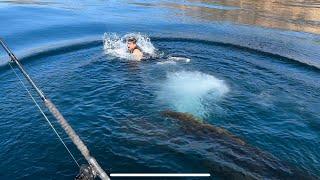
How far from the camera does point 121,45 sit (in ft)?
79.5

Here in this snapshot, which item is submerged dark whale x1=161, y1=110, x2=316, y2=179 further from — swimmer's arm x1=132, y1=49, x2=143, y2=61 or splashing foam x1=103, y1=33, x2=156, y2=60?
splashing foam x1=103, y1=33, x2=156, y2=60

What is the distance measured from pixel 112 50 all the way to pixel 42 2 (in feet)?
61.8

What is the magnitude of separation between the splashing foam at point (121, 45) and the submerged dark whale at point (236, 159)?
9.29 m

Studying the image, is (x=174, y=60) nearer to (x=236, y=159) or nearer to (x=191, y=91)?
(x=191, y=91)

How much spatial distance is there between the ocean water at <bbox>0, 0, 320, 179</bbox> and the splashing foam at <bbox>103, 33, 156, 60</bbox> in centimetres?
13

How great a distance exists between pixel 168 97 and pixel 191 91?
131cm

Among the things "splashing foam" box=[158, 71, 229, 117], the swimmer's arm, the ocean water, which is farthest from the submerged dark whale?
the swimmer's arm

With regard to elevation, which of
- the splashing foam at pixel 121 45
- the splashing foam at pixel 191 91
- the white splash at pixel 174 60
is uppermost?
the splashing foam at pixel 121 45

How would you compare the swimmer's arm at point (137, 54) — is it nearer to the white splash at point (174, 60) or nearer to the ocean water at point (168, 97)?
the ocean water at point (168, 97)

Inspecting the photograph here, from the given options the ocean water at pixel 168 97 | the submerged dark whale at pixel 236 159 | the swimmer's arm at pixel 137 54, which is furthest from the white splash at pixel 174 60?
the submerged dark whale at pixel 236 159

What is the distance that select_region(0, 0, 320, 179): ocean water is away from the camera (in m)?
12.1

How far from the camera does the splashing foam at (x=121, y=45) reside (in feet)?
73.4

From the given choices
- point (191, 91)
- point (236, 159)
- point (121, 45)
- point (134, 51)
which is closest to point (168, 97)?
point (191, 91)

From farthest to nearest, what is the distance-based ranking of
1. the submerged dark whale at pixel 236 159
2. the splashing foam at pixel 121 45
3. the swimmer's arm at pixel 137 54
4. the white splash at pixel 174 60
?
the splashing foam at pixel 121 45 < the swimmer's arm at pixel 137 54 < the white splash at pixel 174 60 < the submerged dark whale at pixel 236 159
